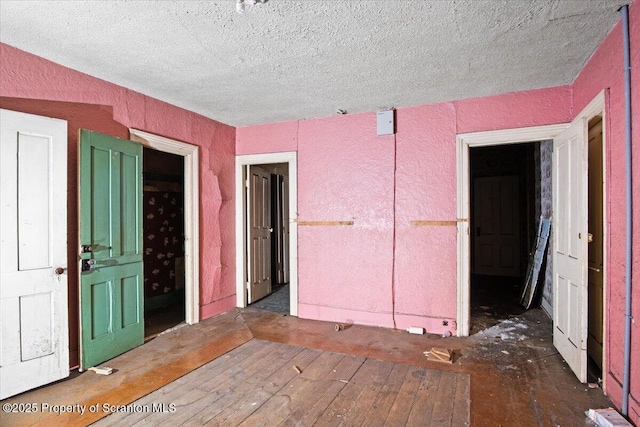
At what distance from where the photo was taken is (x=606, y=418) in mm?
2037

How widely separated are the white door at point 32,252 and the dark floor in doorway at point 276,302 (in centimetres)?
248

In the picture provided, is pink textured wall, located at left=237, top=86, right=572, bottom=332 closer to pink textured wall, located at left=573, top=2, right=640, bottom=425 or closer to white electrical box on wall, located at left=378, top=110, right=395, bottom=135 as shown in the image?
white electrical box on wall, located at left=378, top=110, right=395, bottom=135

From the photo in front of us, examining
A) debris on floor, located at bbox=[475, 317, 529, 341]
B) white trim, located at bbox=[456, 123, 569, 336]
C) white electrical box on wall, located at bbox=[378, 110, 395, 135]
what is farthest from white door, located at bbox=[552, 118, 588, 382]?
white electrical box on wall, located at bbox=[378, 110, 395, 135]

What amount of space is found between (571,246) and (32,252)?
4258 mm

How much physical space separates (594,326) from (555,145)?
1.68 meters

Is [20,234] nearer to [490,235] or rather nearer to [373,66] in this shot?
[373,66]

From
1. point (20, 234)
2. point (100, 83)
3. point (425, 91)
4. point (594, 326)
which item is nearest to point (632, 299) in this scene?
point (594, 326)

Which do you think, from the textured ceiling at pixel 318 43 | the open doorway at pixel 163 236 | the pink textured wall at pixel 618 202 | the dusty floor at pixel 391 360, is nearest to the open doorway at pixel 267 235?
the dusty floor at pixel 391 360

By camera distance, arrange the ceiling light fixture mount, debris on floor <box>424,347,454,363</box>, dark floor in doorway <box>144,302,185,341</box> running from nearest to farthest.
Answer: the ceiling light fixture mount, debris on floor <box>424,347,454,363</box>, dark floor in doorway <box>144,302,185,341</box>

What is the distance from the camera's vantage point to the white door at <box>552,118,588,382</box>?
8.41 ft

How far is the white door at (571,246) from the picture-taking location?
2562 mm

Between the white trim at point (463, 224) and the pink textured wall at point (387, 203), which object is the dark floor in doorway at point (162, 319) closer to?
the pink textured wall at point (387, 203)

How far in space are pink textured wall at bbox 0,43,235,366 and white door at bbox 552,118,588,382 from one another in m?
3.78

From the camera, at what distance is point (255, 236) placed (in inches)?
200
